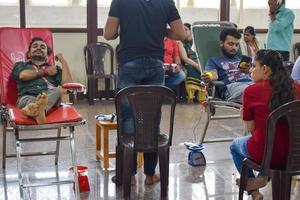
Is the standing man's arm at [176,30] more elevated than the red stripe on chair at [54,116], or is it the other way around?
the standing man's arm at [176,30]

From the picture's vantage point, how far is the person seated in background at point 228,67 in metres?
4.31

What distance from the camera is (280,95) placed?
267 cm

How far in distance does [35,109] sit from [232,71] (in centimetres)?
198

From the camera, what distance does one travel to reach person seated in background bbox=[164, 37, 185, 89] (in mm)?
6598

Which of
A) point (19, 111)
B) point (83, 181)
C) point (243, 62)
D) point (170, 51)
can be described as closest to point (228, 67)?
point (243, 62)

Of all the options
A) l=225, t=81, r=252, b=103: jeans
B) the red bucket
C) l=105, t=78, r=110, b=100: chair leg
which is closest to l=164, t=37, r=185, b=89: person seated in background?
l=105, t=78, r=110, b=100: chair leg

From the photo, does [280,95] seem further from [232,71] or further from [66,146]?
[66,146]

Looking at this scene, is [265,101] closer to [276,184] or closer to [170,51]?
[276,184]

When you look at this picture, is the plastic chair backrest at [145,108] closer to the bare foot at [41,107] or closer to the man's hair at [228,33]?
the bare foot at [41,107]

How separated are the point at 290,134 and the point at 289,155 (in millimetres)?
123

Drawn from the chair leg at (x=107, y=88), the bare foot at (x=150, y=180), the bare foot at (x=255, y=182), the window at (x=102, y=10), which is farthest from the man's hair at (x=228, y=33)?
the window at (x=102, y=10)

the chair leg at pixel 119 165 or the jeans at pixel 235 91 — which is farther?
the jeans at pixel 235 91

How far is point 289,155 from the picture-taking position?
2605mm

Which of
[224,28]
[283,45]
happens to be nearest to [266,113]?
[224,28]
